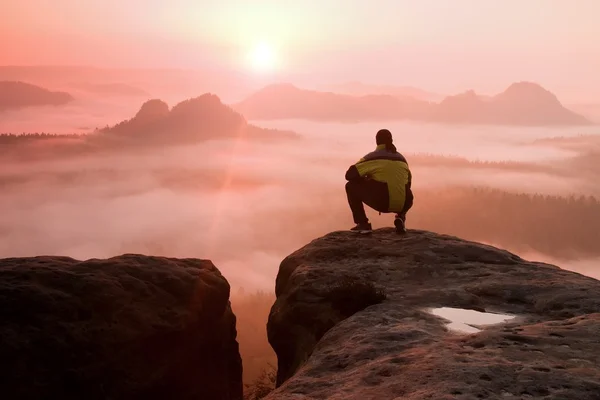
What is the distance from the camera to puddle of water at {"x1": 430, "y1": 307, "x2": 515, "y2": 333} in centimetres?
943

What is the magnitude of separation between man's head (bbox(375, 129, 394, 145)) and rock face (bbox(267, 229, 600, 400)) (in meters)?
2.92

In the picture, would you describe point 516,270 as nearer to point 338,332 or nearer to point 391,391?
point 338,332

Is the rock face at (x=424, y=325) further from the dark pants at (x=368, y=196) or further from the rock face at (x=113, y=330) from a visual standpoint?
the rock face at (x=113, y=330)

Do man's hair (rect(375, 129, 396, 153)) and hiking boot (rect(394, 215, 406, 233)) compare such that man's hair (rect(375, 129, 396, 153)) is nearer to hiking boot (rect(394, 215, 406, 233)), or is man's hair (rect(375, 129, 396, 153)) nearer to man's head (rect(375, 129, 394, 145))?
man's head (rect(375, 129, 394, 145))

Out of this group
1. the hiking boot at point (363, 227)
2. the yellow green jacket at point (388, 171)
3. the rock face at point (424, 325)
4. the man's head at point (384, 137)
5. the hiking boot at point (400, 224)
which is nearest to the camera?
the rock face at point (424, 325)

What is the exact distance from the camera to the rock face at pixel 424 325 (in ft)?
21.4

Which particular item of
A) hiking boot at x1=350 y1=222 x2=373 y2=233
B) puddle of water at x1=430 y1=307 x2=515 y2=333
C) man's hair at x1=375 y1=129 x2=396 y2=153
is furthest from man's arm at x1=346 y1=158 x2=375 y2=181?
puddle of water at x1=430 y1=307 x2=515 y2=333

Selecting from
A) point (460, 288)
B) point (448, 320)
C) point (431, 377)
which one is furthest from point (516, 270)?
point (431, 377)

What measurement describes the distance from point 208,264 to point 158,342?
3905 millimetres

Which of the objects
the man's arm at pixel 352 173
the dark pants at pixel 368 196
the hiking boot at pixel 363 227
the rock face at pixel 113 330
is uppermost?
the man's arm at pixel 352 173

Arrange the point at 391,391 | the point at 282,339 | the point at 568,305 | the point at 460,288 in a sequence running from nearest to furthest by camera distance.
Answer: the point at 391,391 < the point at 568,305 < the point at 460,288 < the point at 282,339

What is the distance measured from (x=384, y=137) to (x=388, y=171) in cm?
108

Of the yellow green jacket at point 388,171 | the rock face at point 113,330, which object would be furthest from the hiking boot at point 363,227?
the rock face at point 113,330

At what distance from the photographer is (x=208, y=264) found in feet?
53.5
